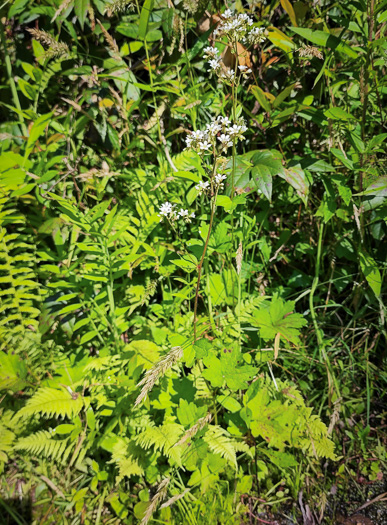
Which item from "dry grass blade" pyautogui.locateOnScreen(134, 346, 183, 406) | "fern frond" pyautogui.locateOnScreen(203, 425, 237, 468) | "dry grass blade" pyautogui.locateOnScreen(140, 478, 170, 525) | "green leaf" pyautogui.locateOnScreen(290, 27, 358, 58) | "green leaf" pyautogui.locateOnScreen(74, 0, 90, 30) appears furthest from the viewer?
"green leaf" pyautogui.locateOnScreen(74, 0, 90, 30)

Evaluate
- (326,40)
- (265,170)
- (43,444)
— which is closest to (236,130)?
(265,170)

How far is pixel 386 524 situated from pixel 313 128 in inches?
67.5

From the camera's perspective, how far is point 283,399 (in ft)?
5.37

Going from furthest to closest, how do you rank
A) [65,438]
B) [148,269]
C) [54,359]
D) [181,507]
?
[148,269]
[54,359]
[65,438]
[181,507]

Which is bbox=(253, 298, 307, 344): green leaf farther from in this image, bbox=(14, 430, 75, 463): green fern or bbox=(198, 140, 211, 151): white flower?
bbox=(14, 430, 75, 463): green fern

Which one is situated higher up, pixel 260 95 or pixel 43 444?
pixel 260 95

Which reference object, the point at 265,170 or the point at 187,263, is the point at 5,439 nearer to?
the point at 187,263

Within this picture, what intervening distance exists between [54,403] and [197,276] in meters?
0.78

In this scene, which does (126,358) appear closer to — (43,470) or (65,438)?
(65,438)

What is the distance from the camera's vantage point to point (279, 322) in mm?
1545

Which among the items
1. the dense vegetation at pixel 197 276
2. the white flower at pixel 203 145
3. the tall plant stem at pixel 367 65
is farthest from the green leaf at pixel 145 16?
the tall plant stem at pixel 367 65

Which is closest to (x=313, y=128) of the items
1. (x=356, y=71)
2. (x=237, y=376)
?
(x=356, y=71)

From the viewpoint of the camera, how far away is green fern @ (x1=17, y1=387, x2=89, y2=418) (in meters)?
1.45

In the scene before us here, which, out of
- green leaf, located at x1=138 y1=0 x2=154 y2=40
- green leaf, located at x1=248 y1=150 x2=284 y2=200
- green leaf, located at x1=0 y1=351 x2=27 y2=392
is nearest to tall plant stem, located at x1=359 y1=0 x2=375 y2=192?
green leaf, located at x1=248 y1=150 x2=284 y2=200
